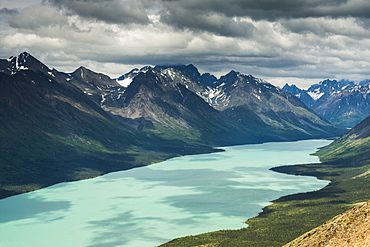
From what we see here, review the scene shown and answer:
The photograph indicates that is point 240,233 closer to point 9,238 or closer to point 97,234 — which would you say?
point 97,234

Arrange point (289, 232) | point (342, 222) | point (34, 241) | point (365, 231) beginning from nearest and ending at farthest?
1. point (365, 231)
2. point (342, 222)
3. point (289, 232)
4. point (34, 241)

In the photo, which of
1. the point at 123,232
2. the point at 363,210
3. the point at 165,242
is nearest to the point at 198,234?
the point at 165,242

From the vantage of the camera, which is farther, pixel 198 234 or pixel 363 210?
pixel 198 234

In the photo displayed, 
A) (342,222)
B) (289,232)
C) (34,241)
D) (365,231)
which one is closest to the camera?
(365,231)

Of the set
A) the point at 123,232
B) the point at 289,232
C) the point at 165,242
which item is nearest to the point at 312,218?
the point at 289,232

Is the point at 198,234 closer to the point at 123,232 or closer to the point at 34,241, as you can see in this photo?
the point at 123,232

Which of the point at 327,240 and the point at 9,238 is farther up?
the point at 327,240
